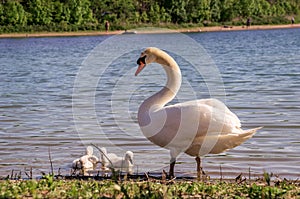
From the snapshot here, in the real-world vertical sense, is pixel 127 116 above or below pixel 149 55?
below

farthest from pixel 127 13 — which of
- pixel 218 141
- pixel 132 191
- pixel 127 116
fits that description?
pixel 132 191

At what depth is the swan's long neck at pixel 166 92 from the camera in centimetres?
759

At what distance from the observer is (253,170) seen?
870 cm

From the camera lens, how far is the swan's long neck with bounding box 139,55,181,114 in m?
7.59

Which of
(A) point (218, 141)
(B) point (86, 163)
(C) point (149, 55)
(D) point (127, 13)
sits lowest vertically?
(D) point (127, 13)

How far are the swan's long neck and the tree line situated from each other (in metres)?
77.8

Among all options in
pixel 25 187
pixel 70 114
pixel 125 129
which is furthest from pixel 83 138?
pixel 25 187

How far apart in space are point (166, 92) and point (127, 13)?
90.9m

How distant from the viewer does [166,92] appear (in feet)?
25.6

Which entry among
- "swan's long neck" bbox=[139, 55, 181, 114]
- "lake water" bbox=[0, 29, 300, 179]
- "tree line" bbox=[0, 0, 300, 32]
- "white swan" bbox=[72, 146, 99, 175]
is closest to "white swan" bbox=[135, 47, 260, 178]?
"swan's long neck" bbox=[139, 55, 181, 114]

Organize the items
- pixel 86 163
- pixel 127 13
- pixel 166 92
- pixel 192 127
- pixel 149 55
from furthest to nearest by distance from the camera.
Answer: pixel 127 13, pixel 86 163, pixel 149 55, pixel 166 92, pixel 192 127

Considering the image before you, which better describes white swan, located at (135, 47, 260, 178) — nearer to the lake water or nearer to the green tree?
the lake water

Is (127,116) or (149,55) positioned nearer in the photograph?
(149,55)

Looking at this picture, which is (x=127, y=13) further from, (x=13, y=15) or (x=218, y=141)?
(x=218, y=141)
